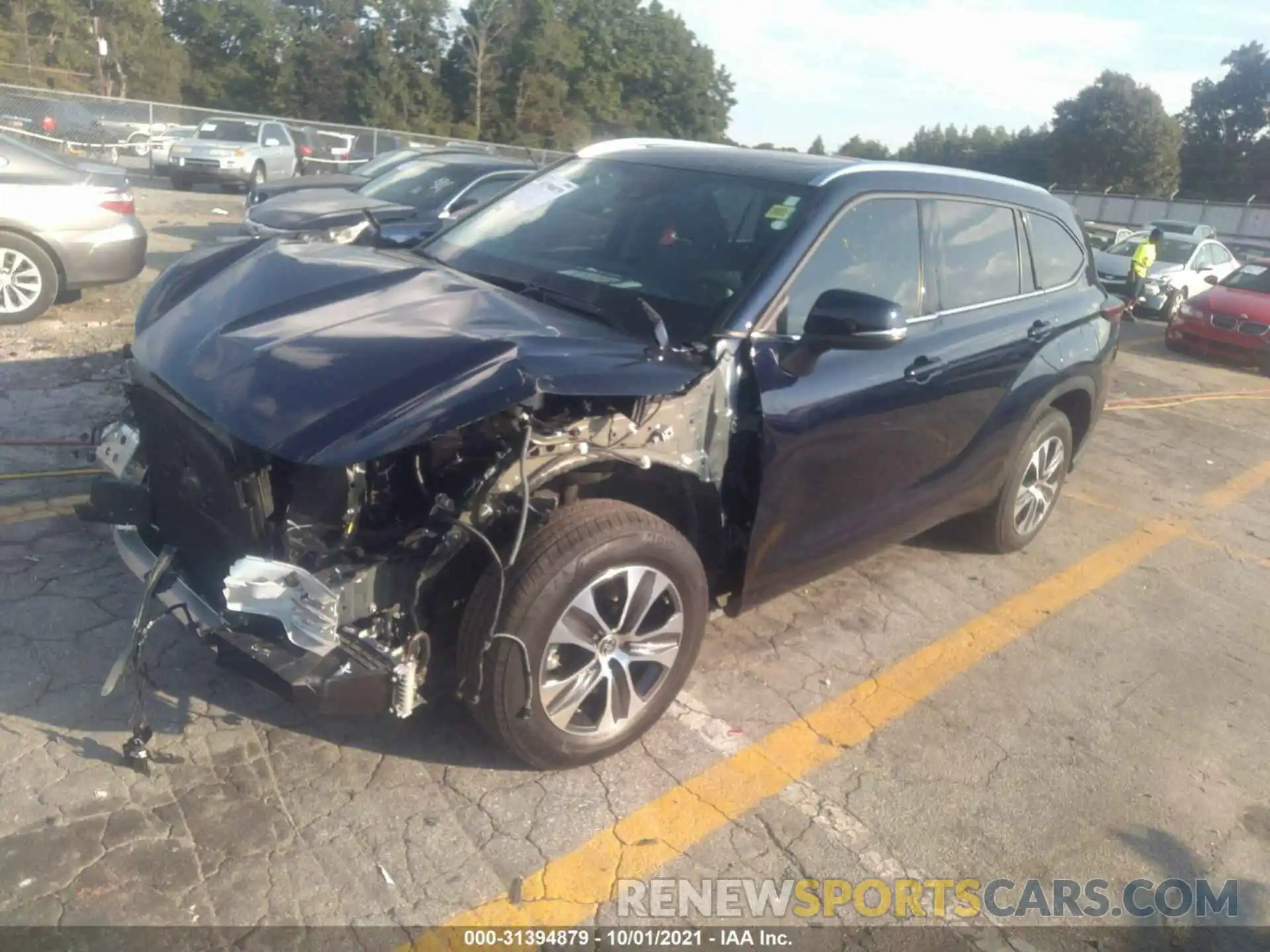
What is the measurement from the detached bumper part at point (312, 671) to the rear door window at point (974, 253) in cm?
284

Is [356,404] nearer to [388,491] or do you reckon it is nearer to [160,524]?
[388,491]

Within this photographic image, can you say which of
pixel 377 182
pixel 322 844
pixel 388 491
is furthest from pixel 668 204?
pixel 377 182

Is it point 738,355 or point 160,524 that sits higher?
point 738,355

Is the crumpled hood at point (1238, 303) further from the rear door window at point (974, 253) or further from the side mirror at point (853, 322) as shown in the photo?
the side mirror at point (853, 322)

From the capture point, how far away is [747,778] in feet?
11.4

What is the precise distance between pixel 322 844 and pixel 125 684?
1084mm

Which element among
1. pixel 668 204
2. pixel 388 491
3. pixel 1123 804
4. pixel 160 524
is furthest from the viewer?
pixel 668 204

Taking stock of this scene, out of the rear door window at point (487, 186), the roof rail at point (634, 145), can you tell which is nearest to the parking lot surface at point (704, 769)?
the roof rail at point (634, 145)

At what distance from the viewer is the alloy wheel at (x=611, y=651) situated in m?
3.16

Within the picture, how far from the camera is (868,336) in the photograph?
11.4 ft

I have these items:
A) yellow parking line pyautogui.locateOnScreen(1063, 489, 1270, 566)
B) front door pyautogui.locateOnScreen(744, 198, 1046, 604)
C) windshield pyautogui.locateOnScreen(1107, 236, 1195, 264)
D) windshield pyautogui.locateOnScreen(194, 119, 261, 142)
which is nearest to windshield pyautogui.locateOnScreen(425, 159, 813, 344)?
front door pyautogui.locateOnScreen(744, 198, 1046, 604)

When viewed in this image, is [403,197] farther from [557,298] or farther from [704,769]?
[704,769]

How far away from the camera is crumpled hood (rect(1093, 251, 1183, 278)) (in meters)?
17.5

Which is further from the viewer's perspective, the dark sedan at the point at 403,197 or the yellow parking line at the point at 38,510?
the dark sedan at the point at 403,197
